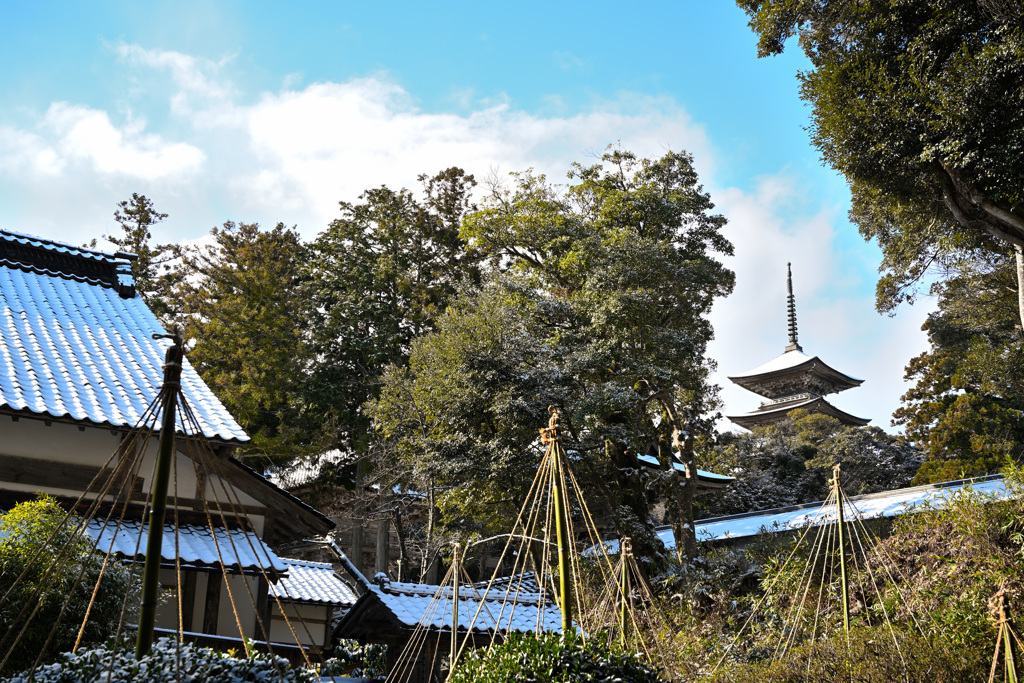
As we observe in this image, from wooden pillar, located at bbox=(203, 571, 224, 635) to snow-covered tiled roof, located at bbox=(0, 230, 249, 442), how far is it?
158cm

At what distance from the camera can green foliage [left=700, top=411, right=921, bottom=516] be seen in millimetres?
20688

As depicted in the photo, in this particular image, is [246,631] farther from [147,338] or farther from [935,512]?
[935,512]

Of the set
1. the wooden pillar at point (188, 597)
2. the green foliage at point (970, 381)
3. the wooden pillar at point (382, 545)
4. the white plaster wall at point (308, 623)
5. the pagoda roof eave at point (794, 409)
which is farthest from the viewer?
the pagoda roof eave at point (794, 409)

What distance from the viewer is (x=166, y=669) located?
3.63 metres

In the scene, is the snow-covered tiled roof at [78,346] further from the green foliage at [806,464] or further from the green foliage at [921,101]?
the green foliage at [806,464]

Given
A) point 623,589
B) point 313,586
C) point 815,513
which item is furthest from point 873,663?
point 313,586

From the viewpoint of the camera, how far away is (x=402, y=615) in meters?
9.58

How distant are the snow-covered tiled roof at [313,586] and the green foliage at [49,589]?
23.0ft

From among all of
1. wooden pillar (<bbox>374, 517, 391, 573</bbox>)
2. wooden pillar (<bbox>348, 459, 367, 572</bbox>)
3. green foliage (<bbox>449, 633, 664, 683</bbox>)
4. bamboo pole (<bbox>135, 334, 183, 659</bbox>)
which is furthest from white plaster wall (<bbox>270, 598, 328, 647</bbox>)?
bamboo pole (<bbox>135, 334, 183, 659</bbox>)

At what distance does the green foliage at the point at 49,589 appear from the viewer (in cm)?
563

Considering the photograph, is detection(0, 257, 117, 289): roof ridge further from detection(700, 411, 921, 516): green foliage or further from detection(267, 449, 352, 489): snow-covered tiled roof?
detection(700, 411, 921, 516): green foliage

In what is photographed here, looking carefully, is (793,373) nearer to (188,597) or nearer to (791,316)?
(791,316)

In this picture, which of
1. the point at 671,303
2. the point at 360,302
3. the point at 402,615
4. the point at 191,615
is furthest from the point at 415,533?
the point at 191,615

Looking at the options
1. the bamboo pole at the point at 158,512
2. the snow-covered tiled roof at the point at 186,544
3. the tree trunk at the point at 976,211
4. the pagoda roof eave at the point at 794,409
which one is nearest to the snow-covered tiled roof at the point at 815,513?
the tree trunk at the point at 976,211
